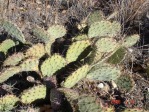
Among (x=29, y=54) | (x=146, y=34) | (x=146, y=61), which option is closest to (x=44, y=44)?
(x=29, y=54)

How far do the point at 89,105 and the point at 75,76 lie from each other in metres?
0.27

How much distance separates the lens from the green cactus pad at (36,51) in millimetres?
2576

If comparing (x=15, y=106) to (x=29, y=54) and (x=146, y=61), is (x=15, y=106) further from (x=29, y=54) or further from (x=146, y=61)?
(x=146, y=61)

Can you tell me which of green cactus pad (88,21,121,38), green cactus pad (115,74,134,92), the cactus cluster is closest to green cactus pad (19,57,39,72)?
the cactus cluster

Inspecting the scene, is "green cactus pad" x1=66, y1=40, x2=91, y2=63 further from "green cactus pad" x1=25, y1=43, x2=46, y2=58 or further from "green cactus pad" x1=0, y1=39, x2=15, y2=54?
"green cactus pad" x1=0, y1=39, x2=15, y2=54

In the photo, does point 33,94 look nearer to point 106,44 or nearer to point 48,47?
point 48,47

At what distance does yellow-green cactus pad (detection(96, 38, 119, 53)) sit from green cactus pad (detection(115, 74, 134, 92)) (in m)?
0.23

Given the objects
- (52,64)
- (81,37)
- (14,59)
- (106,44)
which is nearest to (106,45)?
(106,44)

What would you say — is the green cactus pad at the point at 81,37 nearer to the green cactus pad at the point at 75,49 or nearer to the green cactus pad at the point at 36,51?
the green cactus pad at the point at 75,49

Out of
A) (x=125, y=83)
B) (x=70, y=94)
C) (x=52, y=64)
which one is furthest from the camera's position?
(x=125, y=83)

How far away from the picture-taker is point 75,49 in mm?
2641

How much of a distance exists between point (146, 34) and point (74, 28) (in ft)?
2.23

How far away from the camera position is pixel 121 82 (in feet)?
8.99

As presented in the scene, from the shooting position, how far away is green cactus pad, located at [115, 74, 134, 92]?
265 centimetres
